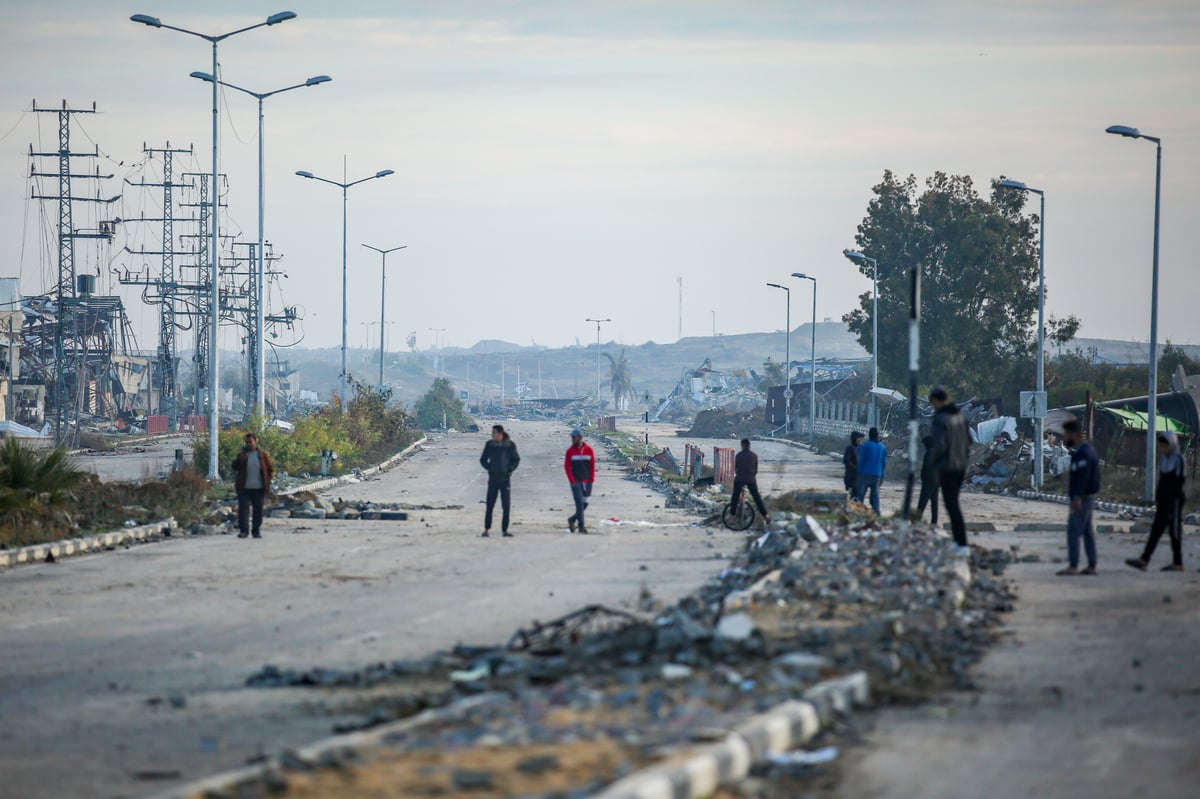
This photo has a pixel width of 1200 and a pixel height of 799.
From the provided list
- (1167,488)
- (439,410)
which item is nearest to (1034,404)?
(1167,488)

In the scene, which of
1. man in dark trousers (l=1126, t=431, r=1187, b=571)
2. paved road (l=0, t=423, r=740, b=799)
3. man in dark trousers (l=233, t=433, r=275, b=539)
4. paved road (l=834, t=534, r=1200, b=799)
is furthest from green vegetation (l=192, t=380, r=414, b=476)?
paved road (l=834, t=534, r=1200, b=799)

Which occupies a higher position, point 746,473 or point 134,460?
point 746,473

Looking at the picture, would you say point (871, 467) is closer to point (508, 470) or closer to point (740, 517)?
point (740, 517)

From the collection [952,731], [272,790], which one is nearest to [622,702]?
[952,731]

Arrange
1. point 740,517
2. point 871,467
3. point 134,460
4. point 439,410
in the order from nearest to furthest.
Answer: point 871,467 → point 740,517 → point 134,460 → point 439,410

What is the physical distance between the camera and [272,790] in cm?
692

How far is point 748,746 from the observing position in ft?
25.5

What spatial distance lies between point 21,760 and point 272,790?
193 cm

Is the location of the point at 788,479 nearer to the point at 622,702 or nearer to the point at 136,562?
the point at 136,562

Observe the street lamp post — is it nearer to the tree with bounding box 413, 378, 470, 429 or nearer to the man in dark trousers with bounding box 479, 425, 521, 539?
the man in dark trousers with bounding box 479, 425, 521, 539

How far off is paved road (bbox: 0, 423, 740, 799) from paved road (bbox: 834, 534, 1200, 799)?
3367mm

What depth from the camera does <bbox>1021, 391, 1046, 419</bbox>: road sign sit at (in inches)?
1658

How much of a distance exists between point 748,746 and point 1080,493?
10734 mm

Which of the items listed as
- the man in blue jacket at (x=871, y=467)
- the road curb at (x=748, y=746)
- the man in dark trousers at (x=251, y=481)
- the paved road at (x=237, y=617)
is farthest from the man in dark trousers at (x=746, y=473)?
the road curb at (x=748, y=746)
